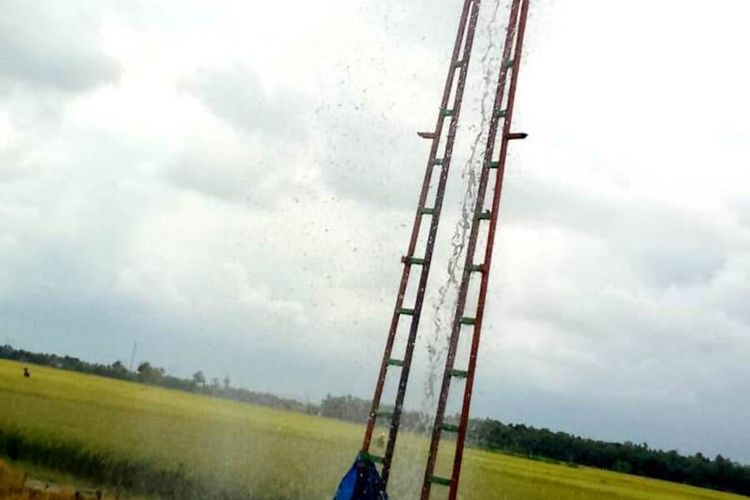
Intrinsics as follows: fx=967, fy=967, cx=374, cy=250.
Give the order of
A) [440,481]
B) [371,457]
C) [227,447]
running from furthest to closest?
[227,447] → [371,457] → [440,481]

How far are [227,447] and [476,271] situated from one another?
42.4 feet

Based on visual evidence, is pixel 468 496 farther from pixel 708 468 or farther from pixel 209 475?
pixel 708 468

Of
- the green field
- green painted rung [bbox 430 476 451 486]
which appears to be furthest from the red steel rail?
the green field

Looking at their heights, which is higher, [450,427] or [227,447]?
[450,427]

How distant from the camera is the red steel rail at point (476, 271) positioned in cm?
692

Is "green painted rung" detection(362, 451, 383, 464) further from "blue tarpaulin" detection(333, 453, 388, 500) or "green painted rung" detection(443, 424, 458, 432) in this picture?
"green painted rung" detection(443, 424, 458, 432)

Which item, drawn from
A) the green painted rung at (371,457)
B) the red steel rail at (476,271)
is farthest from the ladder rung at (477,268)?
the green painted rung at (371,457)

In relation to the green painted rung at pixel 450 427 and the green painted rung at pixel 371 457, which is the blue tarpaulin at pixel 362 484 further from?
the green painted rung at pixel 450 427

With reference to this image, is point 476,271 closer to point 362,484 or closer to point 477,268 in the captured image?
point 477,268

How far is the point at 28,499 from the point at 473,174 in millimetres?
7294

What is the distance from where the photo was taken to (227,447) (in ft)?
62.2

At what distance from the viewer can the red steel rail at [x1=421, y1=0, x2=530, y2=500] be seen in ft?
22.7

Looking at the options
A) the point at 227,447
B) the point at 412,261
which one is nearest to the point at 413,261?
the point at 412,261

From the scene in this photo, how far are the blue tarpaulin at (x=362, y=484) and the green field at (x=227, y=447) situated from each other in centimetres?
100
